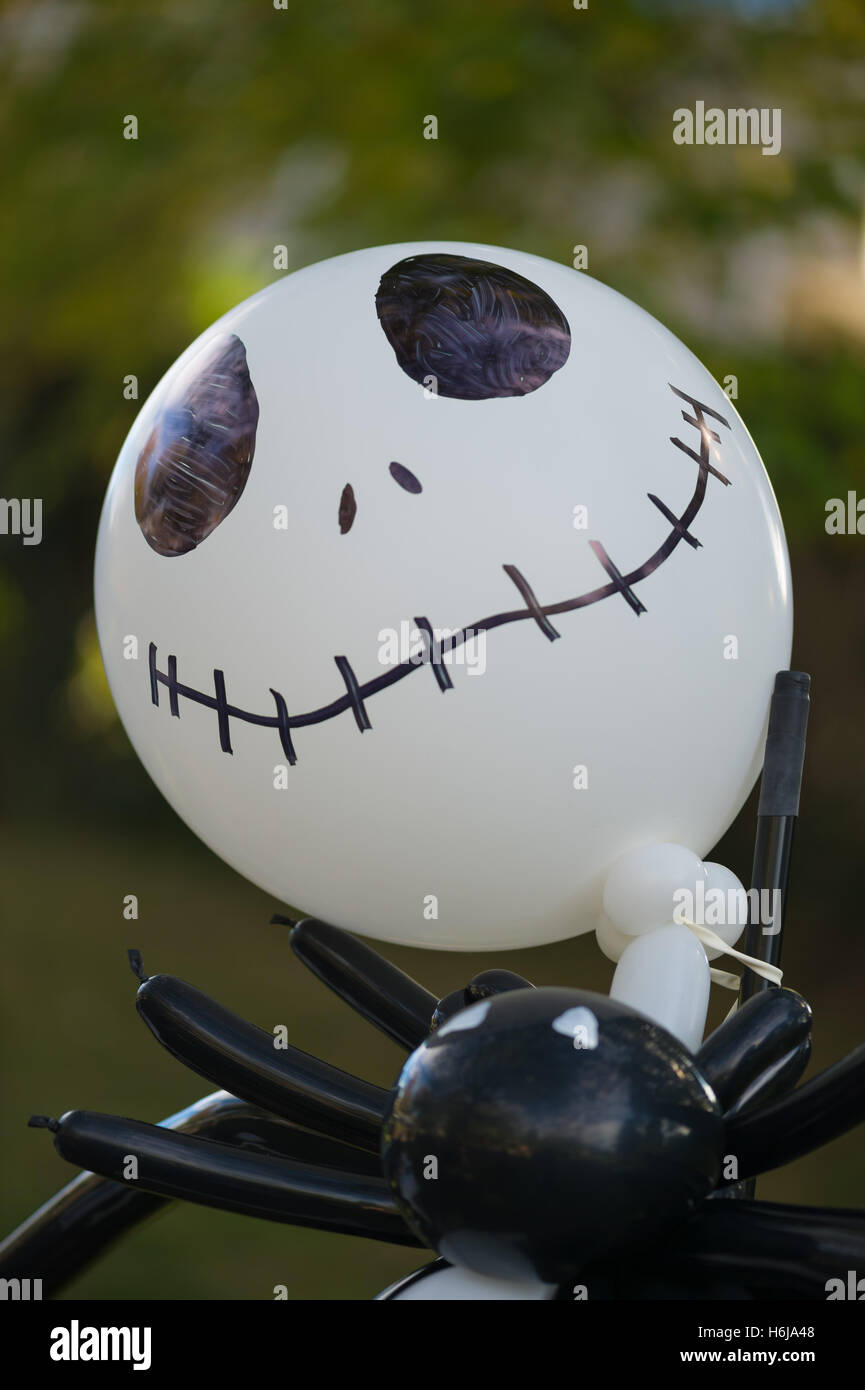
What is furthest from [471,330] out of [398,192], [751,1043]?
[398,192]

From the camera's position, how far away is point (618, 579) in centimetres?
48

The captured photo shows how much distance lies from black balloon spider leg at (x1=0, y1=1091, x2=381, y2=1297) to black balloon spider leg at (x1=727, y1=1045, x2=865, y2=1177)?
8.6 inches

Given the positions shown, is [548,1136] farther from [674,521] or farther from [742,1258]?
[674,521]

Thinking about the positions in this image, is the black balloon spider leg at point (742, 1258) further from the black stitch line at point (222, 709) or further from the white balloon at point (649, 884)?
the black stitch line at point (222, 709)

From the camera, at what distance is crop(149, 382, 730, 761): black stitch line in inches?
18.6

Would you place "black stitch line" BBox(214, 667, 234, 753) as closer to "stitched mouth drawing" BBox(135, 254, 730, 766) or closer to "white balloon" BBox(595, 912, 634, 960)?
"stitched mouth drawing" BBox(135, 254, 730, 766)

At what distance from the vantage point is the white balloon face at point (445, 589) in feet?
1.56

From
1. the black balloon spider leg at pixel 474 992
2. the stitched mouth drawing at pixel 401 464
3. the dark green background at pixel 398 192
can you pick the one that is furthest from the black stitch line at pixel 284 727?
the dark green background at pixel 398 192

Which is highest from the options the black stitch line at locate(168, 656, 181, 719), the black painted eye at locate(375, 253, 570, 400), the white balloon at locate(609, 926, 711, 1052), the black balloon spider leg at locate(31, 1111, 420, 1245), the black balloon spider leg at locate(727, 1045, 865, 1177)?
the black painted eye at locate(375, 253, 570, 400)

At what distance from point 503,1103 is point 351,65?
4.97ft

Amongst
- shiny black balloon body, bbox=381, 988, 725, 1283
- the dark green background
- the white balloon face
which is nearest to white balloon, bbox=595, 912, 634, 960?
the white balloon face

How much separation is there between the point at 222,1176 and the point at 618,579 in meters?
0.24
